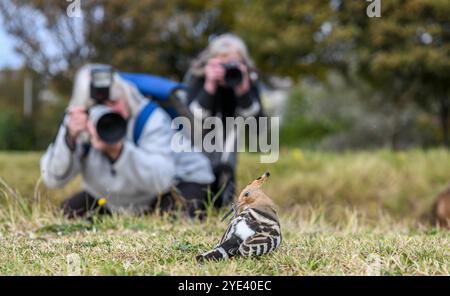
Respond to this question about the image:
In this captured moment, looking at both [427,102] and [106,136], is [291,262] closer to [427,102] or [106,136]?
[106,136]

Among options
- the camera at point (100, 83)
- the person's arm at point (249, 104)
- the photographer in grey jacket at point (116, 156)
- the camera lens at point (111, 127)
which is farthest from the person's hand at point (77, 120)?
the person's arm at point (249, 104)

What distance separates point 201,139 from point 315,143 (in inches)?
411

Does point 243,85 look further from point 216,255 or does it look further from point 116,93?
point 216,255

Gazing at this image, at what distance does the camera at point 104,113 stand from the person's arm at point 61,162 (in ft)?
0.87

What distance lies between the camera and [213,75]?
5.30 meters

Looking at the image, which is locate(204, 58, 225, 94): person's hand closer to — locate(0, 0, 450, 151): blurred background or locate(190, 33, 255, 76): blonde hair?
locate(190, 33, 255, 76): blonde hair

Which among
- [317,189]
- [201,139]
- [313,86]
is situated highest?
[313,86]

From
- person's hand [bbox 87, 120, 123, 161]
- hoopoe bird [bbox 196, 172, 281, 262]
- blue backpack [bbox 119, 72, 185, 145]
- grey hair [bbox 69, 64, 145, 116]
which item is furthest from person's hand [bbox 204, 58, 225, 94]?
hoopoe bird [bbox 196, 172, 281, 262]

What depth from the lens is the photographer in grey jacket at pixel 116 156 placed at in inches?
160

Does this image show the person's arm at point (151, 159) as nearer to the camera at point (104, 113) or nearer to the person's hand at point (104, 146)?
the person's hand at point (104, 146)

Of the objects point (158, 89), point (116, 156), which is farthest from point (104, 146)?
point (158, 89)

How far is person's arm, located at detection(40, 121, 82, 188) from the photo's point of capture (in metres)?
4.14
